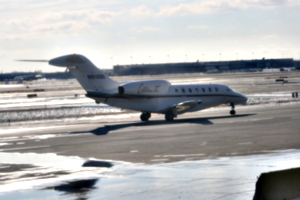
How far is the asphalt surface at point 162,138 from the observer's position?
81.1ft

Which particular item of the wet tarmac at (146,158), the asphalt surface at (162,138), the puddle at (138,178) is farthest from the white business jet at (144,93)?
the puddle at (138,178)

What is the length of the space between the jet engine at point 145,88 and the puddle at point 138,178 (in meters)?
17.0

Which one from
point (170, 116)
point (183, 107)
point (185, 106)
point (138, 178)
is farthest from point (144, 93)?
point (138, 178)

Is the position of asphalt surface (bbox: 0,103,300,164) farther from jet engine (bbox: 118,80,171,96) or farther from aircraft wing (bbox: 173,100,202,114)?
jet engine (bbox: 118,80,171,96)

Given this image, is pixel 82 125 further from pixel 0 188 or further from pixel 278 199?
pixel 278 199

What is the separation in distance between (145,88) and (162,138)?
11624 millimetres

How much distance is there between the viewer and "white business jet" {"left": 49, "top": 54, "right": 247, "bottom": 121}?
3994 centimetres

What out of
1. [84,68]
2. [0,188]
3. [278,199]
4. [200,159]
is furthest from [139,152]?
[84,68]

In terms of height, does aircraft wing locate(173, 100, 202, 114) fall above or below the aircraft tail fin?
below

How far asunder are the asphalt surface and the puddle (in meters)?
1.64

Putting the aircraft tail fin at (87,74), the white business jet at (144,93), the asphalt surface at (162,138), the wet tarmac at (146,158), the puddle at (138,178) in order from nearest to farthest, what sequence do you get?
the puddle at (138,178), the wet tarmac at (146,158), the asphalt surface at (162,138), the aircraft tail fin at (87,74), the white business jet at (144,93)

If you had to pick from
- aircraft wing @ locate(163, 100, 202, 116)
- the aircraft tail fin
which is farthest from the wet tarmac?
the aircraft tail fin

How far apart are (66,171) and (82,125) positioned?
20.5m

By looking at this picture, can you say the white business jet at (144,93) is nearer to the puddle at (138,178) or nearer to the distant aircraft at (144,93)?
the distant aircraft at (144,93)
